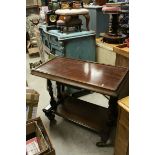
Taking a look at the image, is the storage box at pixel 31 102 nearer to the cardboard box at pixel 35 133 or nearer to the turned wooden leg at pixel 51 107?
the cardboard box at pixel 35 133

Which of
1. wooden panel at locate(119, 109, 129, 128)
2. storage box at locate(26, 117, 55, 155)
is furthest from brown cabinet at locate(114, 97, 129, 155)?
storage box at locate(26, 117, 55, 155)

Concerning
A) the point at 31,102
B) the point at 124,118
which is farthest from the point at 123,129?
the point at 31,102

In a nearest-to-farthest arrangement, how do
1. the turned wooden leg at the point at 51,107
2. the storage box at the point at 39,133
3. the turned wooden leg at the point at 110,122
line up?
the storage box at the point at 39,133 → the turned wooden leg at the point at 110,122 → the turned wooden leg at the point at 51,107

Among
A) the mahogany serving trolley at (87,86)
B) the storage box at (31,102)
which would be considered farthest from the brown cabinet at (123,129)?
the storage box at (31,102)

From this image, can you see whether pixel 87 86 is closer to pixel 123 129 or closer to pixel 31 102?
pixel 123 129

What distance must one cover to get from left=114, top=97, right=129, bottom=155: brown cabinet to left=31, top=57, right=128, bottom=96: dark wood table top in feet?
0.37

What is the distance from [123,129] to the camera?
1.53 metres

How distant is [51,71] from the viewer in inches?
76.9

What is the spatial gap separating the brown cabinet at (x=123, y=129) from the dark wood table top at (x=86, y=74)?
0.37 ft

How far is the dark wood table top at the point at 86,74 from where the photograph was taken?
1.60 m
